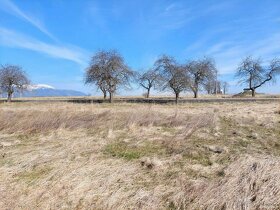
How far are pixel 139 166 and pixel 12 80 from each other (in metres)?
58.2

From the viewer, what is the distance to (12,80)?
61312mm

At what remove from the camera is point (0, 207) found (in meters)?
6.23

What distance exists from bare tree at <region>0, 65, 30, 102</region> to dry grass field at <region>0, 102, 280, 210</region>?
4985 centimetres

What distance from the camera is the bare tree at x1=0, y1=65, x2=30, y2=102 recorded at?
61000 millimetres

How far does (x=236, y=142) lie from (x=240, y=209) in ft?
19.0

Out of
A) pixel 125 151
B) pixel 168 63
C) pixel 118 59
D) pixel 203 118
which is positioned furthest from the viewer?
pixel 168 63

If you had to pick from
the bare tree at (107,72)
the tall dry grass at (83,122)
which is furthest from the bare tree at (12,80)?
the tall dry grass at (83,122)

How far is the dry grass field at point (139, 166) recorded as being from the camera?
21.6 ft

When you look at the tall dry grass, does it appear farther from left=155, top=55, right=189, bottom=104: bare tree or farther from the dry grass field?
left=155, top=55, right=189, bottom=104: bare tree

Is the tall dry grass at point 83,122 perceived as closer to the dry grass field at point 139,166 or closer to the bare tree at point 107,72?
the dry grass field at point 139,166

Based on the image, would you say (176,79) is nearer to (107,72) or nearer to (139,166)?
(107,72)

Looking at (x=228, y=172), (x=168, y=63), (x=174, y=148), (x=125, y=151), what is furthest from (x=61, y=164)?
(x=168, y=63)

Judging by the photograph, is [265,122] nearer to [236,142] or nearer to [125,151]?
[236,142]

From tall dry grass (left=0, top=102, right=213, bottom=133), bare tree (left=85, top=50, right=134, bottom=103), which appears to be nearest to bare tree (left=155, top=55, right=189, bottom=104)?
bare tree (left=85, top=50, right=134, bottom=103)
